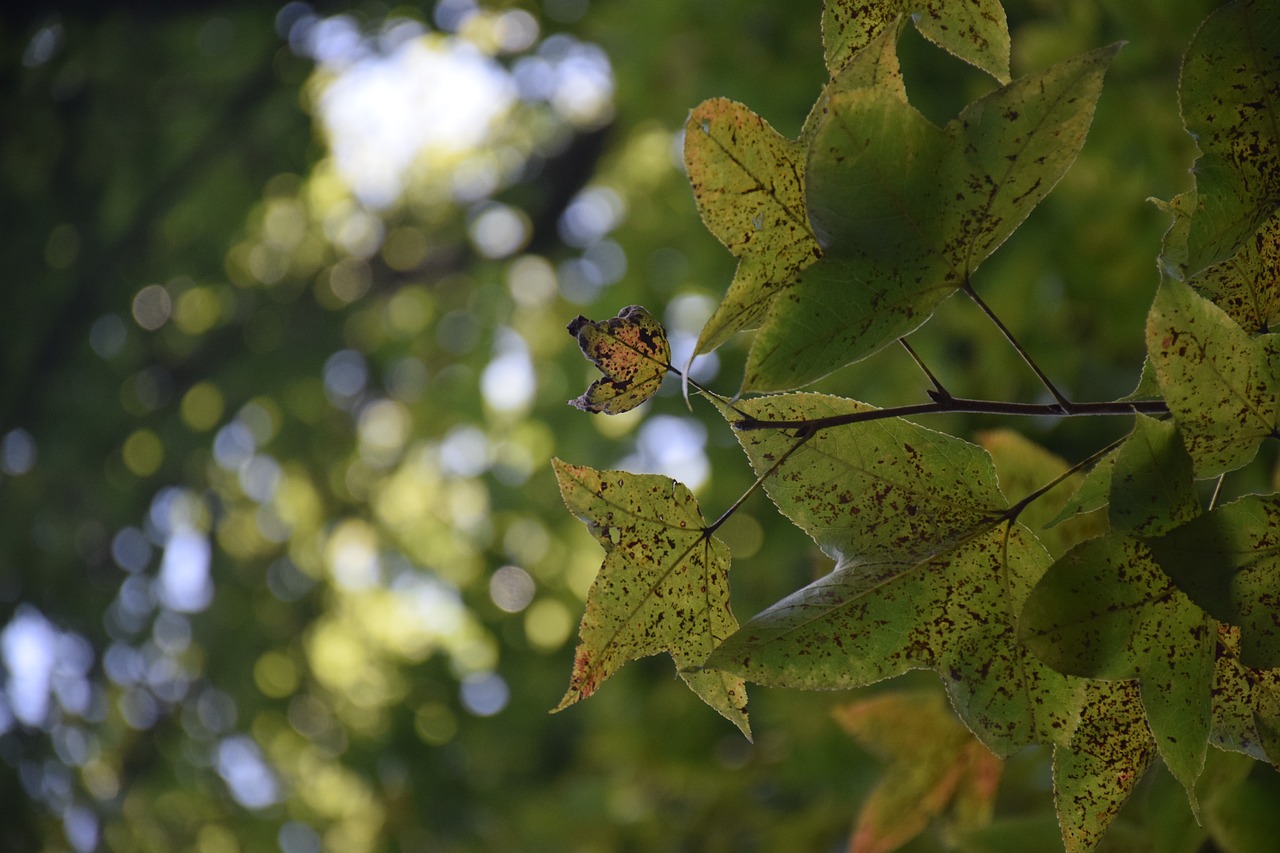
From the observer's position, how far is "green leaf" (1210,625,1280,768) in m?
0.22

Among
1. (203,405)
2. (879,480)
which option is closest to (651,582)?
(879,480)

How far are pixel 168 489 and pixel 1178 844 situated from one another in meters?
1.69

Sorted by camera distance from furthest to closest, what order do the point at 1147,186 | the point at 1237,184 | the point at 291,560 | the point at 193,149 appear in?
the point at 291,560
the point at 193,149
the point at 1147,186
the point at 1237,184

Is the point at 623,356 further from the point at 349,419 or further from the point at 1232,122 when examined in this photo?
the point at 349,419

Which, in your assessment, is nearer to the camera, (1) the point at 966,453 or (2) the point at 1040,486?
(1) the point at 966,453

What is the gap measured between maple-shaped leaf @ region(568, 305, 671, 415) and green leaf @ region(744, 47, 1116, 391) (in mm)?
28

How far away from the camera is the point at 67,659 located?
5.62ft

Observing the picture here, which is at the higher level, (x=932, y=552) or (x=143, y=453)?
(x=932, y=552)

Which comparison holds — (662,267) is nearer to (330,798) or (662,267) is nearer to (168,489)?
(168,489)

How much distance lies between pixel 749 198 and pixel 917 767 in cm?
34

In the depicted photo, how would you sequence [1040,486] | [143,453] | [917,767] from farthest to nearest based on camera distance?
[143,453] < [917,767] < [1040,486]

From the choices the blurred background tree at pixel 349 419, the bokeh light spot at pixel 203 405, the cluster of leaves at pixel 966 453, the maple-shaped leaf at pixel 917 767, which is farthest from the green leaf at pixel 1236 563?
the bokeh light spot at pixel 203 405

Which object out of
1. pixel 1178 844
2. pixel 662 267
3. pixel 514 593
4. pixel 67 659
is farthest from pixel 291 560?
pixel 1178 844

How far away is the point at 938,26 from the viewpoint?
24 centimetres
